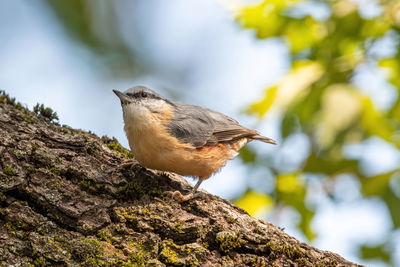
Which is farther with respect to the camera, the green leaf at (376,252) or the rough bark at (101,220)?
the green leaf at (376,252)

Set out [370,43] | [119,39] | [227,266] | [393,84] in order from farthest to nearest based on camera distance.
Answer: [119,39] → [393,84] → [370,43] → [227,266]

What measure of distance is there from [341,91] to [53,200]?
2135 mm

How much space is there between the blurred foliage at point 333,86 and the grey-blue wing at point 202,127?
462 mm

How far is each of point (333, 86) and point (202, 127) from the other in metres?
1.24

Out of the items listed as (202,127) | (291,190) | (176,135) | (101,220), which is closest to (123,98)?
(176,135)

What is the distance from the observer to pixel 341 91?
3.10 m

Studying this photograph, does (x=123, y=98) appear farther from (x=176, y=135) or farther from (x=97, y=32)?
(x=97, y=32)

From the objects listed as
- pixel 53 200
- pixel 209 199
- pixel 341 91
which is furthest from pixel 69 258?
pixel 341 91

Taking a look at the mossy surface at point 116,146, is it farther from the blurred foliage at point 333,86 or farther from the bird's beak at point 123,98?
the blurred foliage at point 333,86

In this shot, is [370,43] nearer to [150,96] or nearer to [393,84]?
[393,84]

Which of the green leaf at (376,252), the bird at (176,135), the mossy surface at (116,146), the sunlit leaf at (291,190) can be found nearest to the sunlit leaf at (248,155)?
the bird at (176,135)

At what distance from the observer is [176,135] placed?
3.59 m

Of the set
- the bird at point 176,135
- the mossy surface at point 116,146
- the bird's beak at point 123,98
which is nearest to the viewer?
the bird at point 176,135

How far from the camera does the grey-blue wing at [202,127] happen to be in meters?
3.67
